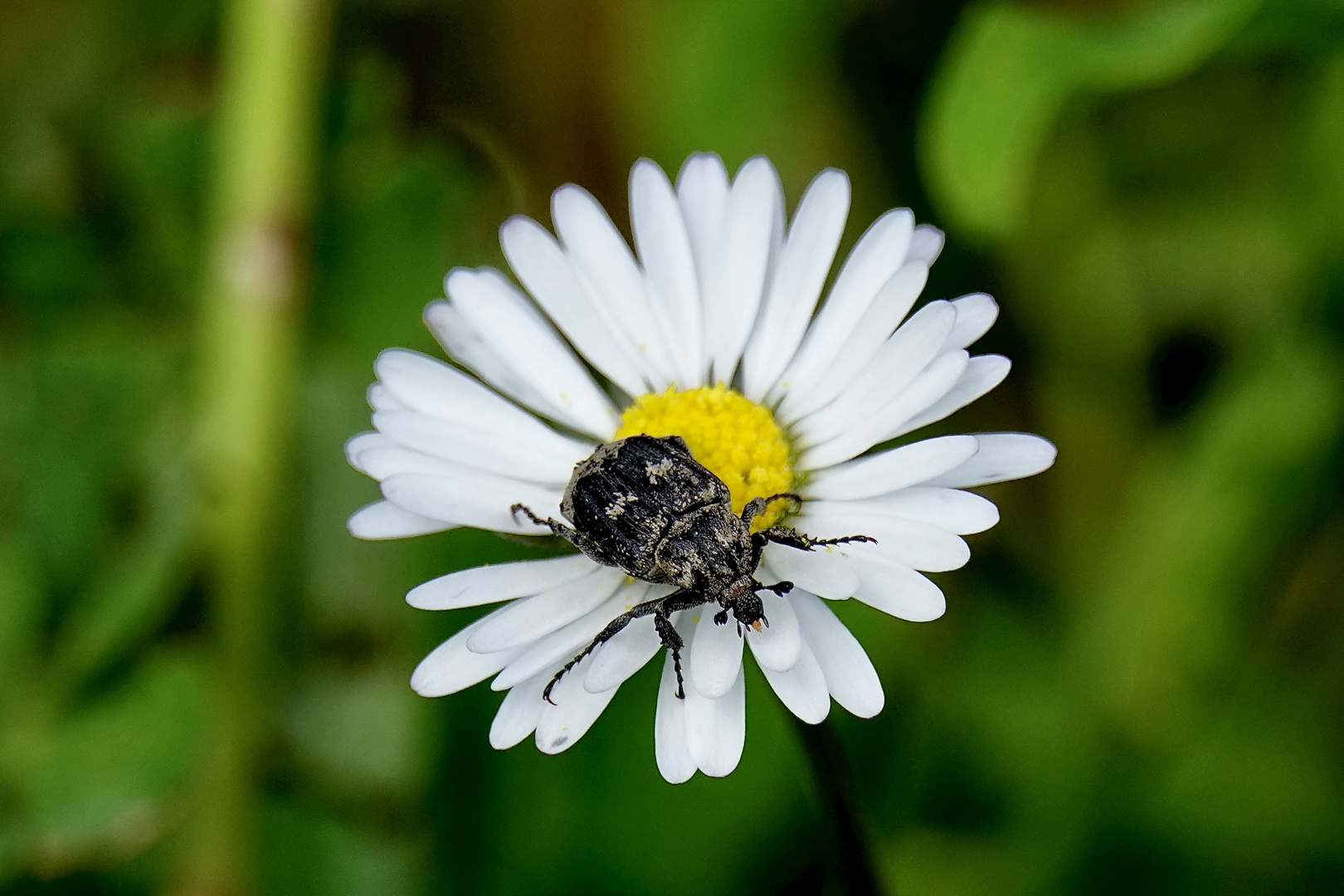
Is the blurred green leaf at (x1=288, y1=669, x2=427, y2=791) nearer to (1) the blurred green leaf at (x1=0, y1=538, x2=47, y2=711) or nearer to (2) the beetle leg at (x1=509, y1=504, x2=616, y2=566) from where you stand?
(1) the blurred green leaf at (x1=0, y1=538, x2=47, y2=711)

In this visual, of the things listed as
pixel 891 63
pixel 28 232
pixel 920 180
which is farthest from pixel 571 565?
pixel 28 232

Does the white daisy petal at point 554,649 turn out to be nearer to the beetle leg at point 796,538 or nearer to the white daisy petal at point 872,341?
the beetle leg at point 796,538

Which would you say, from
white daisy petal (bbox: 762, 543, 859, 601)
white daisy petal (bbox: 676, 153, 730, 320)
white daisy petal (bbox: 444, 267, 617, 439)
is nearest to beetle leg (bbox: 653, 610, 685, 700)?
white daisy petal (bbox: 762, 543, 859, 601)

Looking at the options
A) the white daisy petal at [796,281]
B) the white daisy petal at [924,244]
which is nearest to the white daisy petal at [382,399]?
the white daisy petal at [796,281]

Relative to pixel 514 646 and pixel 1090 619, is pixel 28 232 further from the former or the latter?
pixel 1090 619

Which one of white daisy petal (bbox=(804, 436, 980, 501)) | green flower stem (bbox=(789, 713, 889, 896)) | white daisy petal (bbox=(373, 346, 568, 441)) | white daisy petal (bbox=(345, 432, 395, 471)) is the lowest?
green flower stem (bbox=(789, 713, 889, 896))

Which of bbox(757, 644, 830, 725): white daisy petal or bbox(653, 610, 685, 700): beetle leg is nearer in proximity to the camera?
bbox(757, 644, 830, 725): white daisy petal
